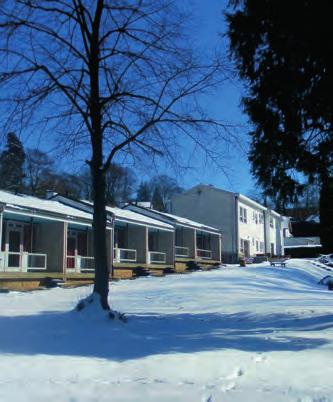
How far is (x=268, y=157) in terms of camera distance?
12.0 metres

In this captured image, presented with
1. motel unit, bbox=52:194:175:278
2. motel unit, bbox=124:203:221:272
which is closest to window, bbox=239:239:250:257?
motel unit, bbox=124:203:221:272

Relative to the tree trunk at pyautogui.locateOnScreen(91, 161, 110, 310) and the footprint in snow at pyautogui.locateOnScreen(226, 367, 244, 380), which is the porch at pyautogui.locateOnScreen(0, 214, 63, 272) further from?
the footprint in snow at pyautogui.locateOnScreen(226, 367, 244, 380)

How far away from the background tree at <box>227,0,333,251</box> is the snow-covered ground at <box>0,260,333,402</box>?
340 cm

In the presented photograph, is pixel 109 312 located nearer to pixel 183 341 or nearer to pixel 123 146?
pixel 183 341

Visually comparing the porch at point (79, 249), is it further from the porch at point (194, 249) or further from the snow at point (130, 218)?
the porch at point (194, 249)

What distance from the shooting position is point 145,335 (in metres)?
9.52

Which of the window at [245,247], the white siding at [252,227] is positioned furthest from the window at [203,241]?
the window at [245,247]

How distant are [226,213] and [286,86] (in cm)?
4002

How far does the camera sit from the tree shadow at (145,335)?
820cm

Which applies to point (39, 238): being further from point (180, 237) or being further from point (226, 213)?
point (226, 213)

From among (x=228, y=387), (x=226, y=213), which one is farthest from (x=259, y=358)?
(x=226, y=213)

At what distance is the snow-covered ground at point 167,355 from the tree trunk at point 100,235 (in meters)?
0.76

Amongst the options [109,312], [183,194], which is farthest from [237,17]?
[183,194]

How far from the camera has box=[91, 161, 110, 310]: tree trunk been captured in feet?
36.8
